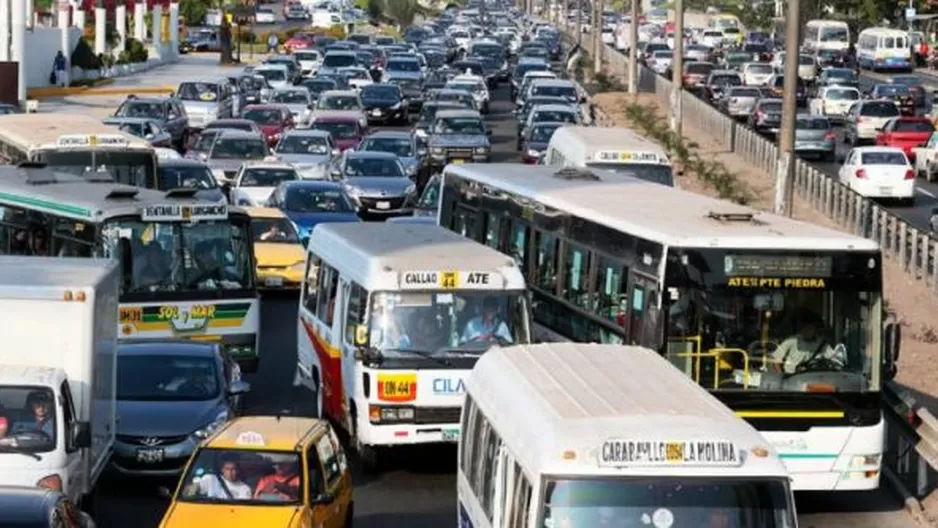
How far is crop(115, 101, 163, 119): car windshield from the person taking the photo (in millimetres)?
53281

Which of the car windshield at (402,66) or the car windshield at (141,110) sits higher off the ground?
the car windshield at (141,110)

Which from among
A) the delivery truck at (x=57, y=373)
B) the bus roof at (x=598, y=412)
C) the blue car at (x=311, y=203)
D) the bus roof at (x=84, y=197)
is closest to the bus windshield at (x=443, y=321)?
the delivery truck at (x=57, y=373)

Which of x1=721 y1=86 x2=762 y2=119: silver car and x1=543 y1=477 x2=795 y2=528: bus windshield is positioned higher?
x1=543 y1=477 x2=795 y2=528: bus windshield

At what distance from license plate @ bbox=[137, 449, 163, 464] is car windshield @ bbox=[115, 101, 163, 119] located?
111 feet

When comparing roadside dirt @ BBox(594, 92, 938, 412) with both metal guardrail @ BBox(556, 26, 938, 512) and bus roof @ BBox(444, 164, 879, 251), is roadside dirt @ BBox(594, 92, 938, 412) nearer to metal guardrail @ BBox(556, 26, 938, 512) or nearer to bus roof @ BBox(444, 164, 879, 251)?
metal guardrail @ BBox(556, 26, 938, 512)

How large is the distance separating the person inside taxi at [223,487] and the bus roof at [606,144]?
18384 mm

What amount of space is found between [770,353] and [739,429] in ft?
20.2

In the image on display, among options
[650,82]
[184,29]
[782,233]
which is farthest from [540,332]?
[184,29]

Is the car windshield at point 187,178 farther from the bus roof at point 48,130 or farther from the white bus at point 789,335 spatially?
the white bus at point 789,335

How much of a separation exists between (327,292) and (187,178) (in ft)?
53.7

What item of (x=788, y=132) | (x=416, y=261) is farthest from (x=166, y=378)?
(x=788, y=132)

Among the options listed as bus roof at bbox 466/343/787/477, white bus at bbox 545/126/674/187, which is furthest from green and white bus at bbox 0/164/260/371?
bus roof at bbox 466/343/787/477

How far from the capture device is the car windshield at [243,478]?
16109mm

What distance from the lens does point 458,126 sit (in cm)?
5241
